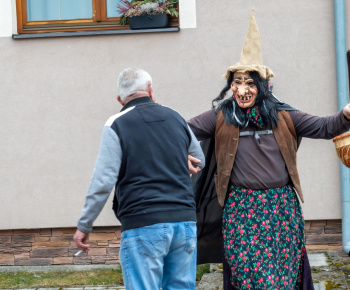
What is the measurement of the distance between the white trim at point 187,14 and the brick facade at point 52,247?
2.06m

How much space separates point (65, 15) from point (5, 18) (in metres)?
0.61

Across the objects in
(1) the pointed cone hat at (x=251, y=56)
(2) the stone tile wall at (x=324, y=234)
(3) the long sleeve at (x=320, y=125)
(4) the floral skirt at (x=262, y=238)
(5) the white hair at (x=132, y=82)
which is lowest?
(2) the stone tile wall at (x=324, y=234)

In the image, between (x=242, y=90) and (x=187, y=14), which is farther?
(x=187, y=14)

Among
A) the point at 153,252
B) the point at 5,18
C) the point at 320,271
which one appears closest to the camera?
the point at 153,252

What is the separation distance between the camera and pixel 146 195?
4.16 m

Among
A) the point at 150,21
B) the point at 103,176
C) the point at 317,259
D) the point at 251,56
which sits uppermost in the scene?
the point at 150,21

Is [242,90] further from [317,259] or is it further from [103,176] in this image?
[317,259]

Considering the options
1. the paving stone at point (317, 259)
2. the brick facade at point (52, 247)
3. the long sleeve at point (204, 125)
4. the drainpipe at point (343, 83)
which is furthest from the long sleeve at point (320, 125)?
the brick facade at point (52, 247)

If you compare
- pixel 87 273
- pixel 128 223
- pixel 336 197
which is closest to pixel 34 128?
pixel 87 273

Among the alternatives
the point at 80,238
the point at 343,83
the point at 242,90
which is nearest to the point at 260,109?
the point at 242,90

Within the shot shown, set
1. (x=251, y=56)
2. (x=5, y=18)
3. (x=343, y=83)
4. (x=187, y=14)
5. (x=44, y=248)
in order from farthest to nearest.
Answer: (x=44, y=248)
(x=5, y=18)
(x=187, y=14)
(x=343, y=83)
(x=251, y=56)

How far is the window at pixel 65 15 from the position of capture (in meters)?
7.93

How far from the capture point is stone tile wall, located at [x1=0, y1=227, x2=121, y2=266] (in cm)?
789

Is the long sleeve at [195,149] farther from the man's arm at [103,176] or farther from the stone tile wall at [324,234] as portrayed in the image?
the stone tile wall at [324,234]
